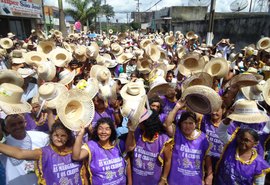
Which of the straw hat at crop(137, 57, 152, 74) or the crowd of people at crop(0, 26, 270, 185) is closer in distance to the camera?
the crowd of people at crop(0, 26, 270, 185)

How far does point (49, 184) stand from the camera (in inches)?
107

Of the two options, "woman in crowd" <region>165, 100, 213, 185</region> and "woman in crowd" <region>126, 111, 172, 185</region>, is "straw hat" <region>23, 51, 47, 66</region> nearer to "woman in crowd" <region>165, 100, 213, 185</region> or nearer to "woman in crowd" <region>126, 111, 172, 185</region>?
"woman in crowd" <region>126, 111, 172, 185</region>

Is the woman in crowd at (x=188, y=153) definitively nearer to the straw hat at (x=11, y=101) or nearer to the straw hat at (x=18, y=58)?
the straw hat at (x=11, y=101)

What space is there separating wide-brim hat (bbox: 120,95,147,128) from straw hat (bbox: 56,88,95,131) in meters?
0.40

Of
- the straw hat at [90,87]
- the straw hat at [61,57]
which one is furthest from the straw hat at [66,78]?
the straw hat at [61,57]

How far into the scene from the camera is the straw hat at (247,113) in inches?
109

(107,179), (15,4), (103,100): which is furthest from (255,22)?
(15,4)

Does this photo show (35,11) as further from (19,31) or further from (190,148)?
(190,148)

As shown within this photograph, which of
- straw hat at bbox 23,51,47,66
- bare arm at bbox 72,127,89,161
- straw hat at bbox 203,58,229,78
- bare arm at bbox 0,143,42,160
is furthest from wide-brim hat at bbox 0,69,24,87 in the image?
straw hat at bbox 203,58,229,78

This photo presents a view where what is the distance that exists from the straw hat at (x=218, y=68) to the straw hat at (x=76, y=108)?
257 cm

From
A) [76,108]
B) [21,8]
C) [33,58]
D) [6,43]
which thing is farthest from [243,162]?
[21,8]

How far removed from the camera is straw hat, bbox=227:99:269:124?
109 inches

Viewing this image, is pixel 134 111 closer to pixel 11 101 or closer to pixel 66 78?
pixel 11 101

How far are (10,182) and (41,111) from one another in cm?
102
